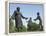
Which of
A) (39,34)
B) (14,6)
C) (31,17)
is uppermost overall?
(14,6)

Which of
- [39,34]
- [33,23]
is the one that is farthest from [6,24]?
[39,34]

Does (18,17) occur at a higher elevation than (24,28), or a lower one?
higher

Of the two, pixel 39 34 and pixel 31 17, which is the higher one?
pixel 31 17

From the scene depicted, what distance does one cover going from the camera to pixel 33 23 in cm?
142

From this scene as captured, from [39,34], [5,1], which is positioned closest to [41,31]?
[39,34]

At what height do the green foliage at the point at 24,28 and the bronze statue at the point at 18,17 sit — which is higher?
the bronze statue at the point at 18,17

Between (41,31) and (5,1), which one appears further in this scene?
(41,31)

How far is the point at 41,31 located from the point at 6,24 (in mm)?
468

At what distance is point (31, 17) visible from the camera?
1408mm

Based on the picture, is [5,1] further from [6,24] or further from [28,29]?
[28,29]

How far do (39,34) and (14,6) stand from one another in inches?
19.1

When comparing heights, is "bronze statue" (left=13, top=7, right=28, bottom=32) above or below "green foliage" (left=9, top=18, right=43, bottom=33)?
above
